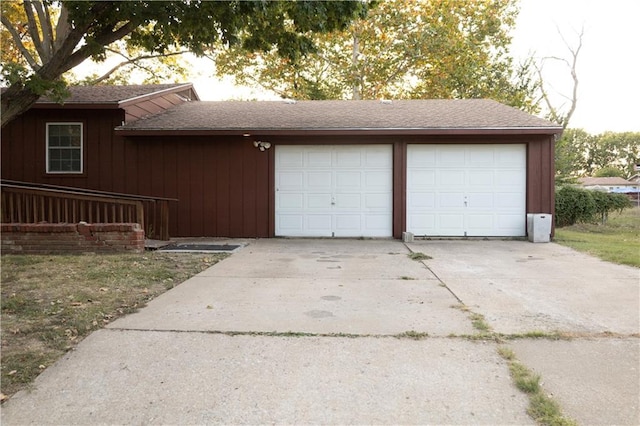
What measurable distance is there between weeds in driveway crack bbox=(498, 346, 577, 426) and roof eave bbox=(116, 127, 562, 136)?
748 centimetres

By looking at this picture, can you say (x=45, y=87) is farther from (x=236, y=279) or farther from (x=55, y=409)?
(x=55, y=409)

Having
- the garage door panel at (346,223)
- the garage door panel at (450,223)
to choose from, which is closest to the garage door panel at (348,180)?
the garage door panel at (346,223)

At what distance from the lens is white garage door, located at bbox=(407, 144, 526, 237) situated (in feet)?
34.6

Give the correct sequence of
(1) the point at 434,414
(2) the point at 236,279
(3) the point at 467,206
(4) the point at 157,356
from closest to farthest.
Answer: (1) the point at 434,414 < (4) the point at 157,356 < (2) the point at 236,279 < (3) the point at 467,206

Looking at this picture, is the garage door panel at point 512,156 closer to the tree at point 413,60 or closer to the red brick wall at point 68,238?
the red brick wall at point 68,238

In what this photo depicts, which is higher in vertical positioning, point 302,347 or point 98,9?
point 98,9

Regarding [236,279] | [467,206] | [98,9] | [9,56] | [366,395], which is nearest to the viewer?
[366,395]

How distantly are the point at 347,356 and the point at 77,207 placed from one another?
9.21 meters

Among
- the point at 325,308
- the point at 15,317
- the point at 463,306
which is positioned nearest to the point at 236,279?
the point at 325,308

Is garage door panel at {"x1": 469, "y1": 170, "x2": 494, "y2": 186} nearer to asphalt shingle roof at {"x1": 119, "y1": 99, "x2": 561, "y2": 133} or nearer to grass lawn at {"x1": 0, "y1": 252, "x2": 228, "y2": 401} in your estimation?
asphalt shingle roof at {"x1": 119, "y1": 99, "x2": 561, "y2": 133}

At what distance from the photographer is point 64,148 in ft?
36.6

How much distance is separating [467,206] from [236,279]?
6.67 metres

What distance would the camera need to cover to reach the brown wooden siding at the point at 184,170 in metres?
10.8

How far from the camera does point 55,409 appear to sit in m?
2.46
